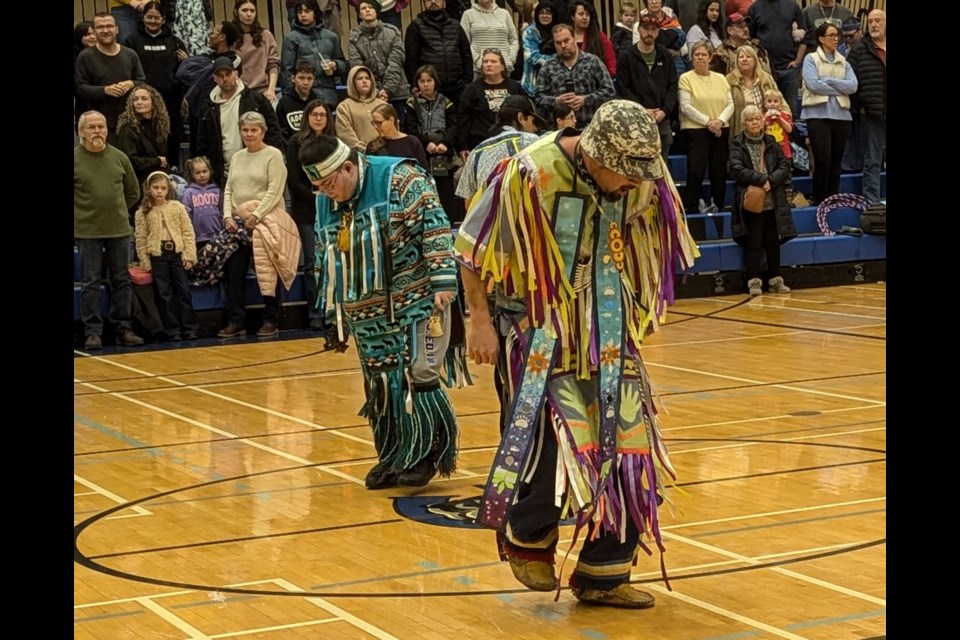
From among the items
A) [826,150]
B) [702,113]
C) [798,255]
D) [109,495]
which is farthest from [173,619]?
[826,150]

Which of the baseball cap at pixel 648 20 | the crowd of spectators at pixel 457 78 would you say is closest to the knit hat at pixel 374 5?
the crowd of spectators at pixel 457 78

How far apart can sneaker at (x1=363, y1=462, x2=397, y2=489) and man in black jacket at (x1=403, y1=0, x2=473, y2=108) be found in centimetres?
850

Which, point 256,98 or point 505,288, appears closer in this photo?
point 505,288

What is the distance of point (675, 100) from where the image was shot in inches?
635

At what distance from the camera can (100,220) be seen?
520 inches

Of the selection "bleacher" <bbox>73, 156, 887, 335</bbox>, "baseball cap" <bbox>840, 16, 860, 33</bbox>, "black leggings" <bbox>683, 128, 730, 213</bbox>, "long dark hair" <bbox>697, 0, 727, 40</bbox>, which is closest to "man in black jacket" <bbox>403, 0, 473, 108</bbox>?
"black leggings" <bbox>683, 128, 730, 213</bbox>

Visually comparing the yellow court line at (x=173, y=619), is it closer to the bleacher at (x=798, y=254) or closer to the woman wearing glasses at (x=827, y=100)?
the bleacher at (x=798, y=254)

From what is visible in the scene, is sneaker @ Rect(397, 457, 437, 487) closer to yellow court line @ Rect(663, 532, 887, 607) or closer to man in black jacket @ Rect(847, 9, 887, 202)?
yellow court line @ Rect(663, 532, 887, 607)

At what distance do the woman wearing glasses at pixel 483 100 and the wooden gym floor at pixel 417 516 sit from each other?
3.67m

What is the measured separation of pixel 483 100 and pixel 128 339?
3.91 metres

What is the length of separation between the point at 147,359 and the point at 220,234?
163 centimetres
